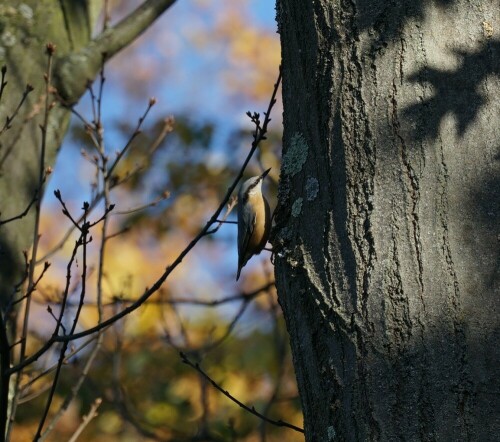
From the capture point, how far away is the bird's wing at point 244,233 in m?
3.72

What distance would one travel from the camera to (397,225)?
5.36 ft

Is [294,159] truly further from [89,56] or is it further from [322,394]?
[89,56]

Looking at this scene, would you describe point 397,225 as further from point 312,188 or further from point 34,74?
point 34,74

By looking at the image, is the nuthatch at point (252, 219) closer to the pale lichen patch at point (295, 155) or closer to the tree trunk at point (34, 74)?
the tree trunk at point (34, 74)

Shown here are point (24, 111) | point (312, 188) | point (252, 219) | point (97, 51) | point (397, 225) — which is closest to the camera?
point (397, 225)

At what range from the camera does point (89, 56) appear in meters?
3.39

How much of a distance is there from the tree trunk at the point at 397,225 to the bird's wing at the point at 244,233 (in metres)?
1.80

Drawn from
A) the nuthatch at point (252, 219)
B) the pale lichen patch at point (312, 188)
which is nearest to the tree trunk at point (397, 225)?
the pale lichen patch at point (312, 188)

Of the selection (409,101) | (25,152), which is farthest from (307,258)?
(25,152)

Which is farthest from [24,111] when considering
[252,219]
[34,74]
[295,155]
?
[295,155]

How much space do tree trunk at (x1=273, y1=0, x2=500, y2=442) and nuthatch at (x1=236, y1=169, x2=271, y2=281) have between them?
1701 millimetres

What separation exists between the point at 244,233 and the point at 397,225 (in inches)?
86.1

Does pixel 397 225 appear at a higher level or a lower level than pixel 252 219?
lower

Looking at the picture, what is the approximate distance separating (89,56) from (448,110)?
7.23ft
